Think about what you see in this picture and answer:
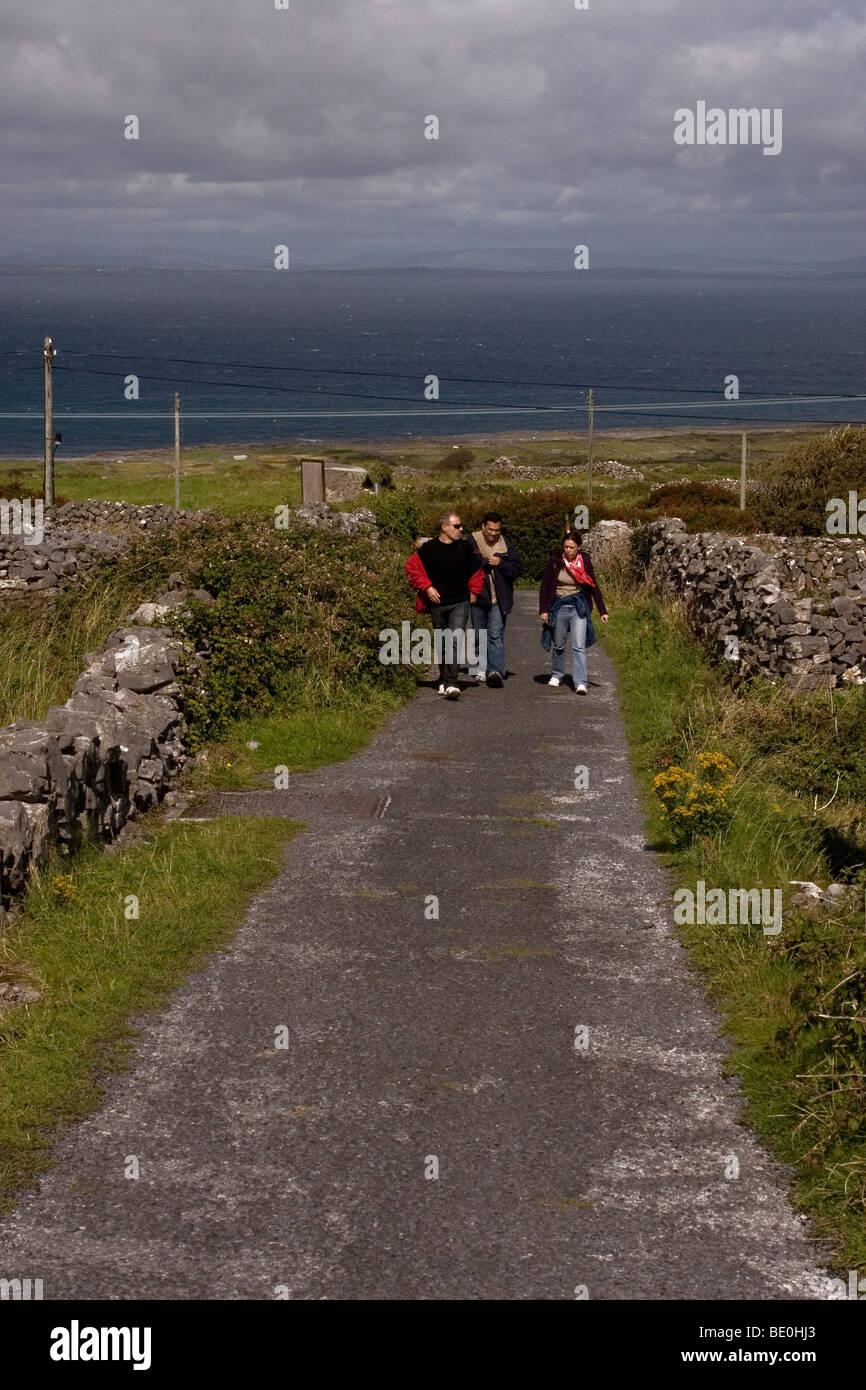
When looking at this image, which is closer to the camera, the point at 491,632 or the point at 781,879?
the point at 781,879

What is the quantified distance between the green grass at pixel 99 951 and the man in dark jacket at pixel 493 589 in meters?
5.78

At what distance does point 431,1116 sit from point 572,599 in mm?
10314

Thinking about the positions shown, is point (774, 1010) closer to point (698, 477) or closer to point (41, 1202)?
point (41, 1202)

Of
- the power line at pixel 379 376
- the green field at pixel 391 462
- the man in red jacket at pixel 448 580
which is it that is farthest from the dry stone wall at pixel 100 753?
the power line at pixel 379 376

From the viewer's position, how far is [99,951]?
764 cm

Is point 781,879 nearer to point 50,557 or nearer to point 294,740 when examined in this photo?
point 294,740

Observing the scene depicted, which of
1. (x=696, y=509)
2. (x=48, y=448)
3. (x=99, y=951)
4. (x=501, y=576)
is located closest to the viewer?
(x=99, y=951)

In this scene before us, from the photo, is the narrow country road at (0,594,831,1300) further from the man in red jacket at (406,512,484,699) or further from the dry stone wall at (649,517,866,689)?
the dry stone wall at (649,517,866,689)

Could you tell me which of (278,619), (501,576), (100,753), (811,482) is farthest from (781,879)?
(811,482)

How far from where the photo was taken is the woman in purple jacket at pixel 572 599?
15.6 m

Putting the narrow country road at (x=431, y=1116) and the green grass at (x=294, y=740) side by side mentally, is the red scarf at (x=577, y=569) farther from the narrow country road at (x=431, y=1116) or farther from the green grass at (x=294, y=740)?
the narrow country road at (x=431, y=1116)

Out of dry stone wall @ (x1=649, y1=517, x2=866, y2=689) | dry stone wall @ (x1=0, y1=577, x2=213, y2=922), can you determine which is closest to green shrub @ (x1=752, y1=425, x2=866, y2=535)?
dry stone wall @ (x1=649, y1=517, x2=866, y2=689)

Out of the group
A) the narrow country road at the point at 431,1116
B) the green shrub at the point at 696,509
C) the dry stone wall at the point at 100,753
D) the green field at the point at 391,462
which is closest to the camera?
the narrow country road at the point at 431,1116
